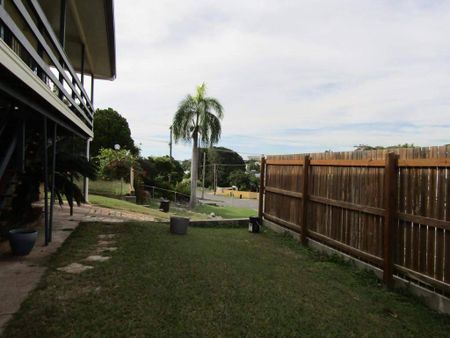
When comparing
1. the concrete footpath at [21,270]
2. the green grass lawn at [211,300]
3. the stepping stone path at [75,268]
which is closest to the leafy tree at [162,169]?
the concrete footpath at [21,270]

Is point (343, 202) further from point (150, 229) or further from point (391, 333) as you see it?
point (150, 229)

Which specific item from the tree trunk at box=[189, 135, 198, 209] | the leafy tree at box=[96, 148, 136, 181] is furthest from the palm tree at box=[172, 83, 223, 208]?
the leafy tree at box=[96, 148, 136, 181]

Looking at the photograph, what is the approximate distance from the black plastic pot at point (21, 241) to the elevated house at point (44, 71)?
69cm

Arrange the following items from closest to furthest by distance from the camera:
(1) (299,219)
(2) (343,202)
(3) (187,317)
Answer: (3) (187,317) → (2) (343,202) → (1) (299,219)

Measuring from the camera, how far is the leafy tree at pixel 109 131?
2634cm

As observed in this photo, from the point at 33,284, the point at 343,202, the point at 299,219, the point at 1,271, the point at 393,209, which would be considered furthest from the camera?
the point at 299,219

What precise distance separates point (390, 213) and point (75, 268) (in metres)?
4.10

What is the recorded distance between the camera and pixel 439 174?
425 centimetres

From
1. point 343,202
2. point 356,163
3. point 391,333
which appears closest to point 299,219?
point 343,202

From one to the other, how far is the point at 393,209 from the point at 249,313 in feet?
8.01

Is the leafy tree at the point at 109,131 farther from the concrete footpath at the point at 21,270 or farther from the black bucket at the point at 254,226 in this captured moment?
the concrete footpath at the point at 21,270

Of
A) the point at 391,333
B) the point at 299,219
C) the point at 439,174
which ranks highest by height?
the point at 439,174

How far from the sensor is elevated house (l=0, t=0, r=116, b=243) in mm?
3557

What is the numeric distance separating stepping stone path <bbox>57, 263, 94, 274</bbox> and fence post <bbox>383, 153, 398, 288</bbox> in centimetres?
384
